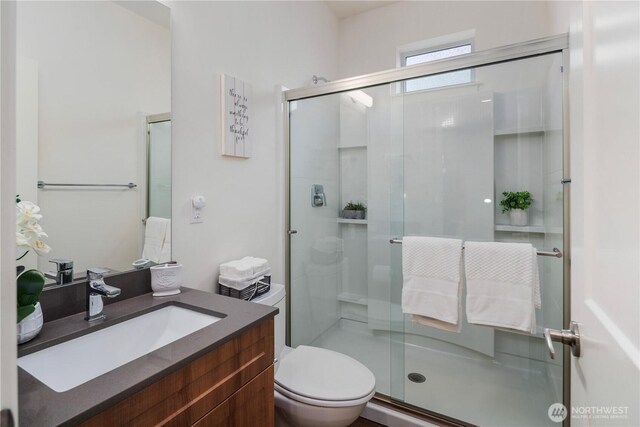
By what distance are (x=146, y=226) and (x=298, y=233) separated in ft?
3.58

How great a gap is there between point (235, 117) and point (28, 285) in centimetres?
115

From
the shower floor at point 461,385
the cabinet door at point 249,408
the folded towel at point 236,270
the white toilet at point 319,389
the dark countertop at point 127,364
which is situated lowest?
the shower floor at point 461,385

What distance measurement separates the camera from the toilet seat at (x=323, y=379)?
1.25 metres

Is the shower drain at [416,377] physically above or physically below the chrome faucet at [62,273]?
below

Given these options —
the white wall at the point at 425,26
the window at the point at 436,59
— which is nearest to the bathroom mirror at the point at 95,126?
the window at the point at 436,59

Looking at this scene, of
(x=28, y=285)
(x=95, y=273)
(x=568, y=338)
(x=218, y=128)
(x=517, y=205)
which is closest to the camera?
(x=568, y=338)

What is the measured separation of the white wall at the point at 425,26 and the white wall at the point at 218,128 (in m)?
0.69

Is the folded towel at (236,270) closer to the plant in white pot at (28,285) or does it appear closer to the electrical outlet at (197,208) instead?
the electrical outlet at (197,208)

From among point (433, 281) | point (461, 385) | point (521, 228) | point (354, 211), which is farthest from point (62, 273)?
point (521, 228)

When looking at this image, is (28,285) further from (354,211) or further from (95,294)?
(354,211)

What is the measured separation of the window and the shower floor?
5.95 ft

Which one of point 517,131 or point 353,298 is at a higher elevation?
point 517,131

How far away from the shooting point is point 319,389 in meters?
1.29

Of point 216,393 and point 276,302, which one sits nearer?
point 216,393
